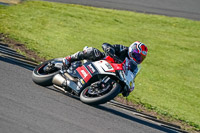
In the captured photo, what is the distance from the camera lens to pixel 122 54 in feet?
23.1

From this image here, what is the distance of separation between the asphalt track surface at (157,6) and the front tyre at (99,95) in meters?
13.7

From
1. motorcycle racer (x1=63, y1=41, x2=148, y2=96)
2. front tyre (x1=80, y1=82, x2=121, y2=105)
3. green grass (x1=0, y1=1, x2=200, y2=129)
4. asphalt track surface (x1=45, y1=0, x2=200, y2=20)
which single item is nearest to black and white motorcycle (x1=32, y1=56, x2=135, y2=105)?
front tyre (x1=80, y1=82, x2=121, y2=105)

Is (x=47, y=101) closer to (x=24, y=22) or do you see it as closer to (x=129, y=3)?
(x=24, y=22)

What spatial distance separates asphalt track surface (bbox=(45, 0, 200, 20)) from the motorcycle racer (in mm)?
13139

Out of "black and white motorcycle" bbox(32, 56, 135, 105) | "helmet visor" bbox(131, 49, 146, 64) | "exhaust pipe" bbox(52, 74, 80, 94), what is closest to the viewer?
"black and white motorcycle" bbox(32, 56, 135, 105)

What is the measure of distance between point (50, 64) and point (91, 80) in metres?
1.38

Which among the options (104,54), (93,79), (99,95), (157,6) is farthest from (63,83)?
(157,6)

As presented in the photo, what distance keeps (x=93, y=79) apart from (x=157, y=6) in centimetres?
1496

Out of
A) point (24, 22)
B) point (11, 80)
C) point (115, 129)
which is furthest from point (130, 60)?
point (24, 22)

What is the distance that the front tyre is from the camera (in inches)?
242

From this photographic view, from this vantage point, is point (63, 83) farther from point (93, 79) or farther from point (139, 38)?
point (139, 38)

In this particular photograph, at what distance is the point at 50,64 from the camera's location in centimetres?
775

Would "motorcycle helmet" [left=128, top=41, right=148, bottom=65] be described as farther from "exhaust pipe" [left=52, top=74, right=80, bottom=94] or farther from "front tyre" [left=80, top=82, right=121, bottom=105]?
"exhaust pipe" [left=52, top=74, right=80, bottom=94]

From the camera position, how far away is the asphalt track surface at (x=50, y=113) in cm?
504
